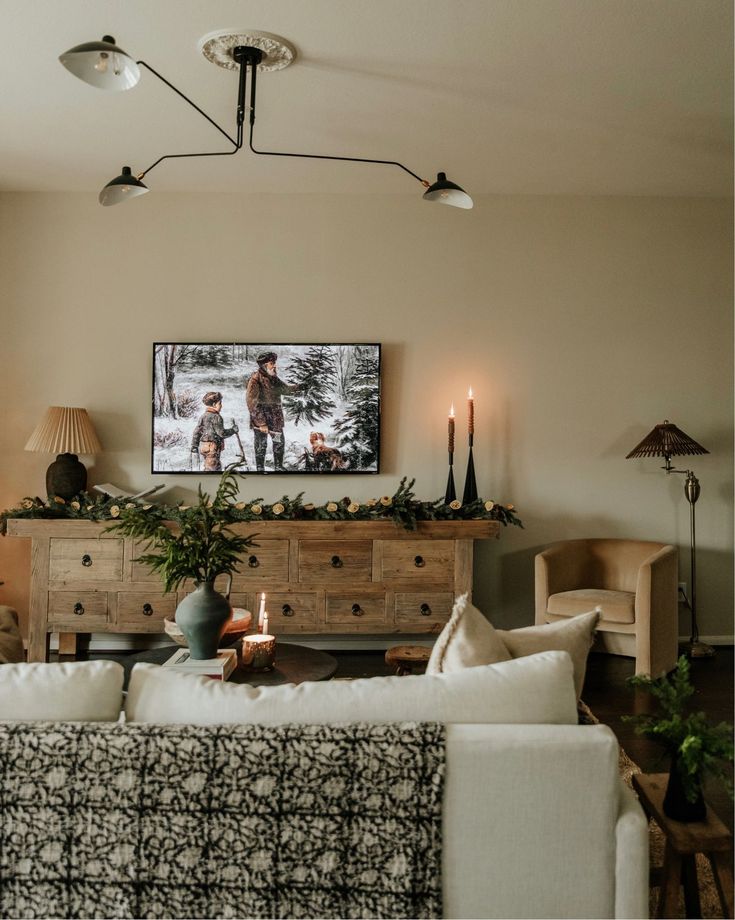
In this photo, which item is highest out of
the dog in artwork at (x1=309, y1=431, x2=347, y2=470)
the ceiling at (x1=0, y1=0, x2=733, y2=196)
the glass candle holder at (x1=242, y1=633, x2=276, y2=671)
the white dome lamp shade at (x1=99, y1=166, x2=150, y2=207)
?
the ceiling at (x1=0, y1=0, x2=733, y2=196)

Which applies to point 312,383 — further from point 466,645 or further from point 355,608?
point 466,645

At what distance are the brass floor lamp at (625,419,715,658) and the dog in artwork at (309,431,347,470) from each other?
1798 millimetres

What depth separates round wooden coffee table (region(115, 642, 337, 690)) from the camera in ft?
8.68

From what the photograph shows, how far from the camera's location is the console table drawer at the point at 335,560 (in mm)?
4254

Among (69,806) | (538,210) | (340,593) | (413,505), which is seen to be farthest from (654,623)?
(69,806)

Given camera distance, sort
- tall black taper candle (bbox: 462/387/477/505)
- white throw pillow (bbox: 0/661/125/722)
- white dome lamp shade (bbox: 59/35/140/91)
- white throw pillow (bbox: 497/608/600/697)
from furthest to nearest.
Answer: tall black taper candle (bbox: 462/387/477/505)
white dome lamp shade (bbox: 59/35/140/91)
white throw pillow (bbox: 497/608/600/697)
white throw pillow (bbox: 0/661/125/722)

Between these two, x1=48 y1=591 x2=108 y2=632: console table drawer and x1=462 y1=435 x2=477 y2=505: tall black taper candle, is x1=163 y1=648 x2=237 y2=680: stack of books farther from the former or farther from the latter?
x1=462 y1=435 x2=477 y2=505: tall black taper candle

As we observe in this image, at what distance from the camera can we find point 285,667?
2.82 metres

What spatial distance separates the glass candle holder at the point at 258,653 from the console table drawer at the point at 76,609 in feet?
5.93

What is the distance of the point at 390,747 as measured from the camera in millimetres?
1394

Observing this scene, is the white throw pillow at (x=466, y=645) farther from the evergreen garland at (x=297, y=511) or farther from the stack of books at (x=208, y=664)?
the evergreen garland at (x=297, y=511)

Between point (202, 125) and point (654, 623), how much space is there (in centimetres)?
345

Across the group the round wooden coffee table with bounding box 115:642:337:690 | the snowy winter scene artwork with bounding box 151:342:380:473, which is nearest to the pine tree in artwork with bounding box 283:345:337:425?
the snowy winter scene artwork with bounding box 151:342:380:473

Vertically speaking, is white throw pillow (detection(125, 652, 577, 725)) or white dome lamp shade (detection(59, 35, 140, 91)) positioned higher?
white dome lamp shade (detection(59, 35, 140, 91))
